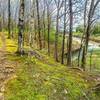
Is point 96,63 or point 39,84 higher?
point 39,84

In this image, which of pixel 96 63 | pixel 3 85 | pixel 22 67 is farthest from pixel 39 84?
pixel 96 63

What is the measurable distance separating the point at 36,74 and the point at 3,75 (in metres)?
1.37

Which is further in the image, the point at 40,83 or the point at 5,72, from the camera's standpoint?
the point at 5,72

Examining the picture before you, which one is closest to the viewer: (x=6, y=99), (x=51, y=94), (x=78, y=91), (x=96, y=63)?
(x=6, y=99)

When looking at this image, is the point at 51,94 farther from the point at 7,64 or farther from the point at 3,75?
the point at 7,64

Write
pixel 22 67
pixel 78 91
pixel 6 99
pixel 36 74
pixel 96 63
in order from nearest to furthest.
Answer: pixel 6 99
pixel 78 91
pixel 36 74
pixel 22 67
pixel 96 63

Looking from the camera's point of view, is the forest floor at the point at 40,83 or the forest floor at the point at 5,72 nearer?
the forest floor at the point at 40,83

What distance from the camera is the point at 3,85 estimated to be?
927cm

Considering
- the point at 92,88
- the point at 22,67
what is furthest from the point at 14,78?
the point at 92,88

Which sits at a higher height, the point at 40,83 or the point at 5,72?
the point at 5,72

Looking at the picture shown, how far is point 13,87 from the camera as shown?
919 cm

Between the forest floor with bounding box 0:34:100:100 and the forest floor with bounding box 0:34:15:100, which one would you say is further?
the forest floor with bounding box 0:34:15:100

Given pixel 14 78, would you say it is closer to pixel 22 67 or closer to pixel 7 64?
pixel 22 67

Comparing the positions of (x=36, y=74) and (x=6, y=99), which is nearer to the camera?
(x=6, y=99)
